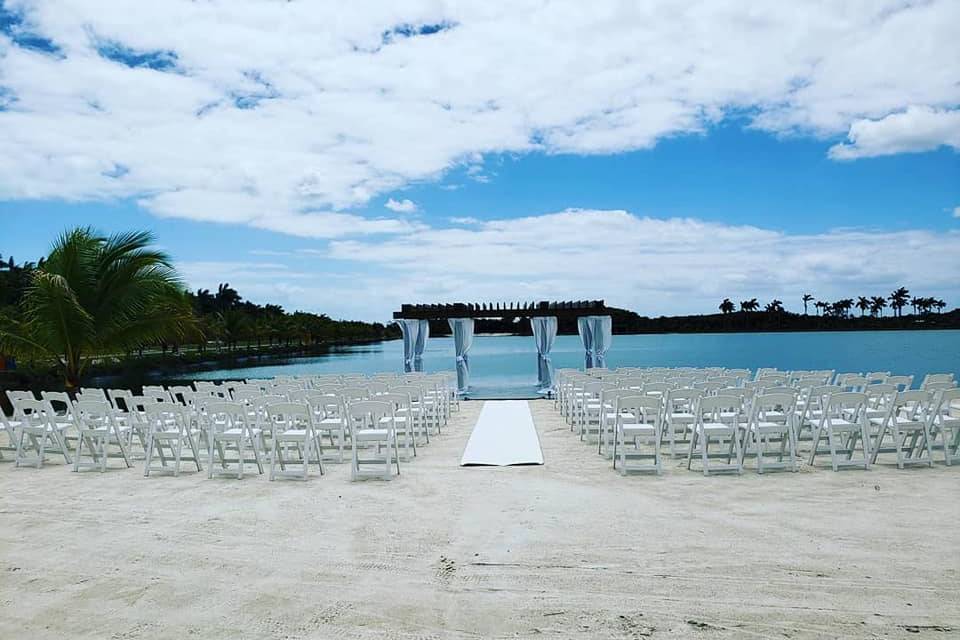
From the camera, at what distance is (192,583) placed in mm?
4461

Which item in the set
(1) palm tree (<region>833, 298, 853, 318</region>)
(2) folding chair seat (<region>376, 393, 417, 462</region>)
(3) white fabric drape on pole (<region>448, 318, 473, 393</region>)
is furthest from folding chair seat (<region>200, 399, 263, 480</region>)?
(1) palm tree (<region>833, 298, 853, 318</region>)

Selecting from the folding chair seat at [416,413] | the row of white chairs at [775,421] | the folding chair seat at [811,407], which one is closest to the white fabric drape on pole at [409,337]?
the folding chair seat at [416,413]

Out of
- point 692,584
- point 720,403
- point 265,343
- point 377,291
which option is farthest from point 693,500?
point 265,343

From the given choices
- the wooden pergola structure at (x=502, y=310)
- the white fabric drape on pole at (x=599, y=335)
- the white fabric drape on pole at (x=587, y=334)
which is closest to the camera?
the white fabric drape on pole at (x=599, y=335)

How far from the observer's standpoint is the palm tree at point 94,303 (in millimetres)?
13969

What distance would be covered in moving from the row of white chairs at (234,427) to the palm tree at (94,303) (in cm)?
325

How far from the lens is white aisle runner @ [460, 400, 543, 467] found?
830cm

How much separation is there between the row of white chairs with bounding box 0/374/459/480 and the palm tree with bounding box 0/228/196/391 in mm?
3250

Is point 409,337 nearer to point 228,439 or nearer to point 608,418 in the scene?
point 608,418

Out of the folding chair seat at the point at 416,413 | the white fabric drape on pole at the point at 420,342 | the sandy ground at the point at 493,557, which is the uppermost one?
the white fabric drape on pole at the point at 420,342

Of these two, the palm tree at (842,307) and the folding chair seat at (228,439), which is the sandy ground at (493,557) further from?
the palm tree at (842,307)

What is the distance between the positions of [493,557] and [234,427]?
597cm

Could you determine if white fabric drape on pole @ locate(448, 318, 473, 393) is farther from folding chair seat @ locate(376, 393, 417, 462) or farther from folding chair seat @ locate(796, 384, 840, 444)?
folding chair seat @ locate(796, 384, 840, 444)

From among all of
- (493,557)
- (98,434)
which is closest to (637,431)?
(493,557)
